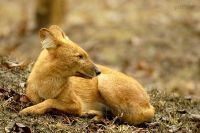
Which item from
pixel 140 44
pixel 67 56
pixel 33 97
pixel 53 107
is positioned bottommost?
pixel 53 107

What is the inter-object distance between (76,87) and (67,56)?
2.56 ft

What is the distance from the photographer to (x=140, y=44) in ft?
50.3

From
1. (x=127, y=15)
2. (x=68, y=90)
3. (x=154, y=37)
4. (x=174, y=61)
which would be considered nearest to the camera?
(x=68, y=90)

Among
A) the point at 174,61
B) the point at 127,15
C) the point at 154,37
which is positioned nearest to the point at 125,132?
the point at 174,61

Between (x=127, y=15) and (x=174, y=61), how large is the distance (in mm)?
3787

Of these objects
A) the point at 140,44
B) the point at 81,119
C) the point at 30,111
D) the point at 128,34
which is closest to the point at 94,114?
the point at 81,119

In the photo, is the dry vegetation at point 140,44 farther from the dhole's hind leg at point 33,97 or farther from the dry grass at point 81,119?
the dhole's hind leg at point 33,97

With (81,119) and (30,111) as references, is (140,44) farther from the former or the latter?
(30,111)

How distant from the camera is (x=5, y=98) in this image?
7246 mm

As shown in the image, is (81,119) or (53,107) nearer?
(53,107)

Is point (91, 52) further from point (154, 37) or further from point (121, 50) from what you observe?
point (154, 37)

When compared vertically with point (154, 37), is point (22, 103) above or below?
below

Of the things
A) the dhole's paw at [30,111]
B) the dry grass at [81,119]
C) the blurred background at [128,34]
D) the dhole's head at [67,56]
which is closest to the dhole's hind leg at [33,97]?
the dry grass at [81,119]

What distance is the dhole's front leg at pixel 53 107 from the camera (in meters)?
6.79
